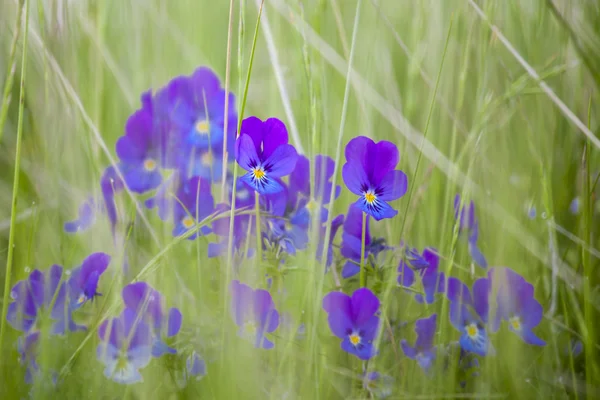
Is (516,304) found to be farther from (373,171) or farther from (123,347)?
(123,347)

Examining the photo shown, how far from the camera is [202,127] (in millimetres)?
673

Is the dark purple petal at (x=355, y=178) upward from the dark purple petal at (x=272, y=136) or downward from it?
downward

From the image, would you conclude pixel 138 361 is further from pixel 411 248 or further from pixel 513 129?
pixel 513 129

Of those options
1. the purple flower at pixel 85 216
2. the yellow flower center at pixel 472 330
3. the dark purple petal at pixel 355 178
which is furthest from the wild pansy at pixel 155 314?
the yellow flower center at pixel 472 330


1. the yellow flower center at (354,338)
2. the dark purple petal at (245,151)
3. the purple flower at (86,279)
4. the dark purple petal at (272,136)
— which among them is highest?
the dark purple petal at (272,136)

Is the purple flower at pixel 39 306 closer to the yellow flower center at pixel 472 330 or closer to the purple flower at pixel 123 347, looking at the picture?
the purple flower at pixel 123 347

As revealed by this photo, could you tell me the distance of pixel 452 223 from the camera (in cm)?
71

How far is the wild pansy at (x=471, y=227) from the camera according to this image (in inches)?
28.2

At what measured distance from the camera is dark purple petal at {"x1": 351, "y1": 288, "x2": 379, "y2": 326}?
645mm

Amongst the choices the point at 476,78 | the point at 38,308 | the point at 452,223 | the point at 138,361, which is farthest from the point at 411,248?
the point at 38,308

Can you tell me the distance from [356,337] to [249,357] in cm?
14

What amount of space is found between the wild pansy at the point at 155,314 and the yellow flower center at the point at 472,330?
0.39m

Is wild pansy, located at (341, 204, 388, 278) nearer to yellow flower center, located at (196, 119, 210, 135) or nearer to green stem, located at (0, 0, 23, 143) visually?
yellow flower center, located at (196, 119, 210, 135)

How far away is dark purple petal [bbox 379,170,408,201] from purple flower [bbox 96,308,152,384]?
339mm
